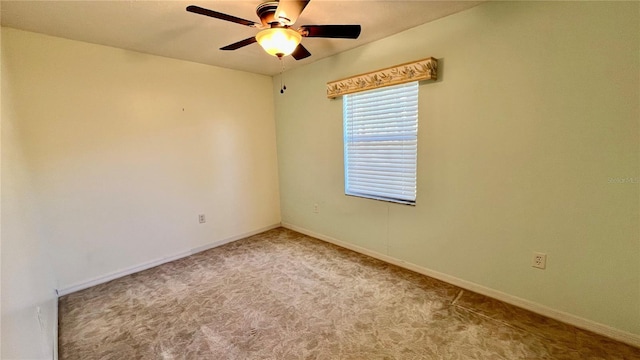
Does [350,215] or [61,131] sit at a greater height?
[61,131]

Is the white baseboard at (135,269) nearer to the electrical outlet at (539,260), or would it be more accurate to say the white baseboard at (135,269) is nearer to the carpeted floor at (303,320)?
the carpeted floor at (303,320)

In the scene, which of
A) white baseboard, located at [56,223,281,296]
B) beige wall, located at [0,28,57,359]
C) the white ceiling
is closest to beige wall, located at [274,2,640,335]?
the white ceiling

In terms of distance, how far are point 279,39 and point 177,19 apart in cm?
103

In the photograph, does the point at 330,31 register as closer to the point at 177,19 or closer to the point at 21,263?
the point at 177,19

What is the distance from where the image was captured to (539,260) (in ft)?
6.39

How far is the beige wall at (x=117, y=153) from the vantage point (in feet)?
7.05

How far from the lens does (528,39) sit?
6.03 feet

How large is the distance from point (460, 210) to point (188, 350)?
234cm

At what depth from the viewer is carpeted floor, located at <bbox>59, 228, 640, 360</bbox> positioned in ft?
5.55

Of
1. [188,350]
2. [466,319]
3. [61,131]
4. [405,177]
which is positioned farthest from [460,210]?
[61,131]

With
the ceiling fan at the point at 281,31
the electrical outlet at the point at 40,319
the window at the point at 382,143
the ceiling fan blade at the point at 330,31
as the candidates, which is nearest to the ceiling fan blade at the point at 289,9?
the ceiling fan at the point at 281,31

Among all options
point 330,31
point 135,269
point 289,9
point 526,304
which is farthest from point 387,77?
point 135,269

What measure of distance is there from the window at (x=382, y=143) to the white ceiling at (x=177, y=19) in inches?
23.3

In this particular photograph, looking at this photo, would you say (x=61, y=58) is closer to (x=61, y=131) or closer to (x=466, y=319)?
(x=61, y=131)
